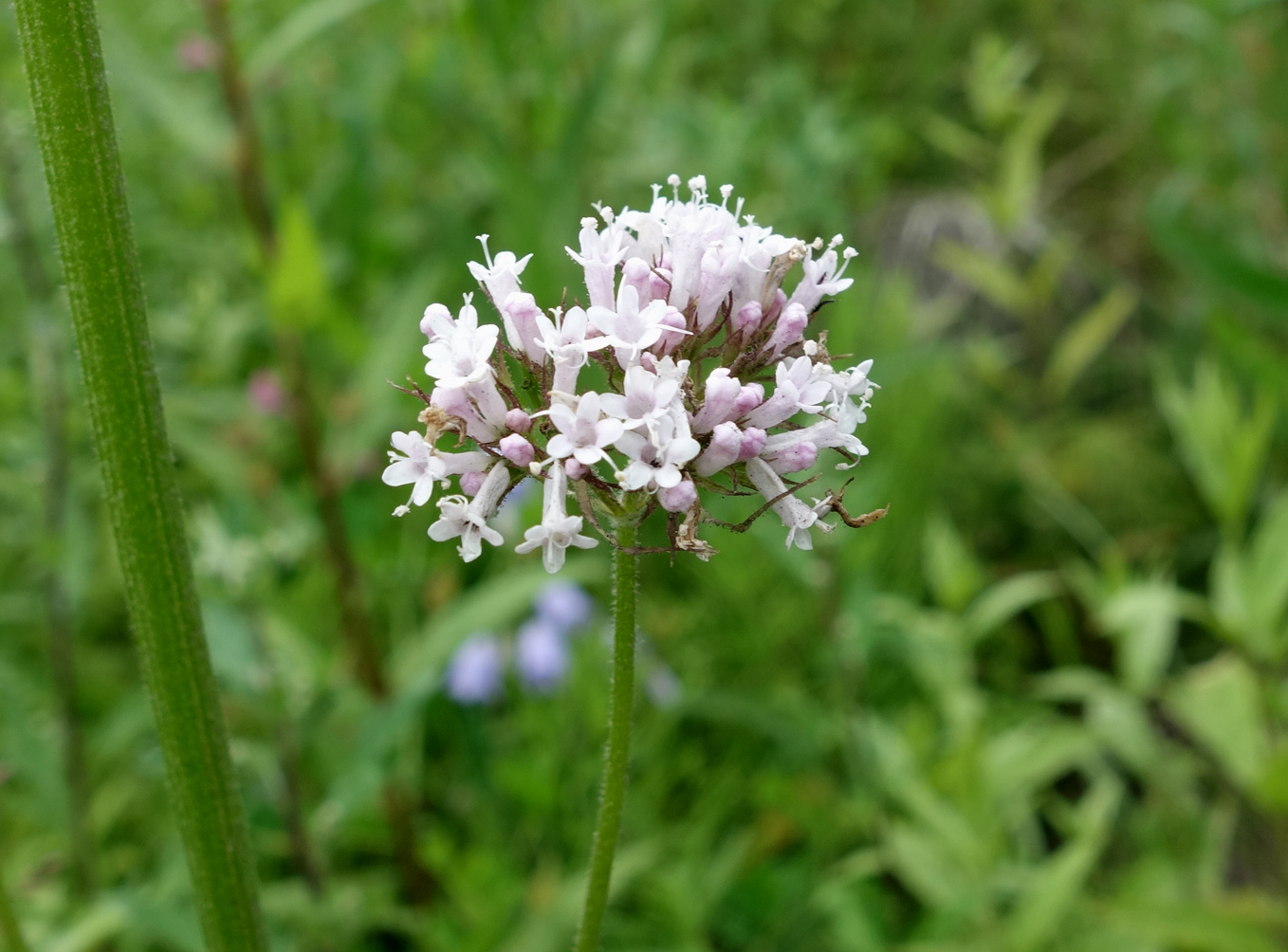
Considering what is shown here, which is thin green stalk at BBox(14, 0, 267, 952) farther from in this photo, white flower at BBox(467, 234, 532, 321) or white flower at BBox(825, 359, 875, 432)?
white flower at BBox(825, 359, 875, 432)

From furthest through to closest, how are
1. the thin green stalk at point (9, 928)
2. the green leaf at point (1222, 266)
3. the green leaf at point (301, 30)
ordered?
the green leaf at point (1222, 266)
the green leaf at point (301, 30)
the thin green stalk at point (9, 928)

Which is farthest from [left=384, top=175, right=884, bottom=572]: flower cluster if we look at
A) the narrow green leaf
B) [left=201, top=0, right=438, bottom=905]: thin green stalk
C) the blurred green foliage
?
[left=201, top=0, right=438, bottom=905]: thin green stalk

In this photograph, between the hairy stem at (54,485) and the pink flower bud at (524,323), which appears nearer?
the pink flower bud at (524,323)

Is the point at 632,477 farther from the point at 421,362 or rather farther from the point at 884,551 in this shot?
the point at 884,551

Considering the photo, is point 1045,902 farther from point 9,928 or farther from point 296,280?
point 296,280

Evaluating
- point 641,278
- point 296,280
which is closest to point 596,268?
point 641,278

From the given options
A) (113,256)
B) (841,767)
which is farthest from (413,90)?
(113,256)

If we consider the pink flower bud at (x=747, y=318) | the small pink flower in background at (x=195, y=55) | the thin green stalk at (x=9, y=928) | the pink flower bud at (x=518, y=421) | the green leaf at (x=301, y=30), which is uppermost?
the small pink flower in background at (x=195, y=55)

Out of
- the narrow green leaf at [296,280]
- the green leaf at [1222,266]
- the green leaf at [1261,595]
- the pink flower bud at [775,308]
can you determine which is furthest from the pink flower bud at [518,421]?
the green leaf at [1222,266]

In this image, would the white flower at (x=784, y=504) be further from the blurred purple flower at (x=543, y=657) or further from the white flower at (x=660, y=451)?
the blurred purple flower at (x=543, y=657)
